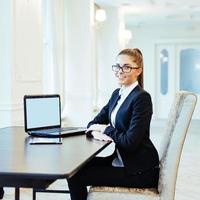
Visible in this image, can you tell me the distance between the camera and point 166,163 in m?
2.31

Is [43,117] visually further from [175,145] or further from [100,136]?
[175,145]

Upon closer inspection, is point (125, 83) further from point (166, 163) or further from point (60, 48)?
point (60, 48)

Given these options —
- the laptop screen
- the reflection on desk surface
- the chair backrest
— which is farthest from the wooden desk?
the chair backrest

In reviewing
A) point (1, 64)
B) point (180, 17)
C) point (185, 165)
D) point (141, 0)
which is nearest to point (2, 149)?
point (1, 64)

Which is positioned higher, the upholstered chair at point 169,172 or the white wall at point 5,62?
the white wall at point 5,62

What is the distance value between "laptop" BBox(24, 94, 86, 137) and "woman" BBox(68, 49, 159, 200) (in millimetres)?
407

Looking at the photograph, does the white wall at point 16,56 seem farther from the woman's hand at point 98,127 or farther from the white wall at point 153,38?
the white wall at point 153,38

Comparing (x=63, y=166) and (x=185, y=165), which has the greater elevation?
(x=63, y=166)

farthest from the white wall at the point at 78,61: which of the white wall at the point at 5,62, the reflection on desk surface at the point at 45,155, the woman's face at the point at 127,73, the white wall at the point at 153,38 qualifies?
A: the white wall at the point at 153,38

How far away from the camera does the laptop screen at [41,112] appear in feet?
9.16

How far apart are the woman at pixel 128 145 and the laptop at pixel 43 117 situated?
41 centimetres

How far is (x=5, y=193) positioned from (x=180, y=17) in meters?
7.71

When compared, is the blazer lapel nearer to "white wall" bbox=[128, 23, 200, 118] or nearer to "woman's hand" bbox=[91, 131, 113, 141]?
"woman's hand" bbox=[91, 131, 113, 141]

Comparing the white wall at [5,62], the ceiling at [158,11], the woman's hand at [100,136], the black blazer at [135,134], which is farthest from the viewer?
the ceiling at [158,11]
